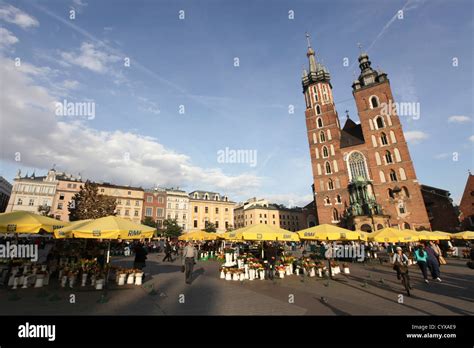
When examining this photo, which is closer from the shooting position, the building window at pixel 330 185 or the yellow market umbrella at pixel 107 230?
the yellow market umbrella at pixel 107 230

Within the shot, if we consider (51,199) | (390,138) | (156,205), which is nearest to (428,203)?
(390,138)

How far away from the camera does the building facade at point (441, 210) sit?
37719 millimetres

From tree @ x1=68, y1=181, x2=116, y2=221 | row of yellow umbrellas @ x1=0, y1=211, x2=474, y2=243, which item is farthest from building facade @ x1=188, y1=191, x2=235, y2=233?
row of yellow umbrellas @ x1=0, y1=211, x2=474, y2=243

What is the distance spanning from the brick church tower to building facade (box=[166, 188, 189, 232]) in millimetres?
36581

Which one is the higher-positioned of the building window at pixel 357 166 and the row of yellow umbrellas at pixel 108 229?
the building window at pixel 357 166

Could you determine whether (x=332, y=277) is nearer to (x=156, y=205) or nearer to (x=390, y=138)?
(x=390, y=138)

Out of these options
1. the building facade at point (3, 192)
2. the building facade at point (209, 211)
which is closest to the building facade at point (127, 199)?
the building facade at point (209, 211)

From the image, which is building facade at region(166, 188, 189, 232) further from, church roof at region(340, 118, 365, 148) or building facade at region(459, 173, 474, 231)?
building facade at region(459, 173, 474, 231)

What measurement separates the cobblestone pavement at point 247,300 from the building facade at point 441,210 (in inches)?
1463

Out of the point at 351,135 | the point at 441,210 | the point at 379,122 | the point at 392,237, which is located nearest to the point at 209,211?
the point at 351,135

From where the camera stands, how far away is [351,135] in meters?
49.8

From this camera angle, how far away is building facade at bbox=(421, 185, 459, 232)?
1485 inches

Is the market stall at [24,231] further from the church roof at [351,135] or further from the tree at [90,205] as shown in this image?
the church roof at [351,135]
